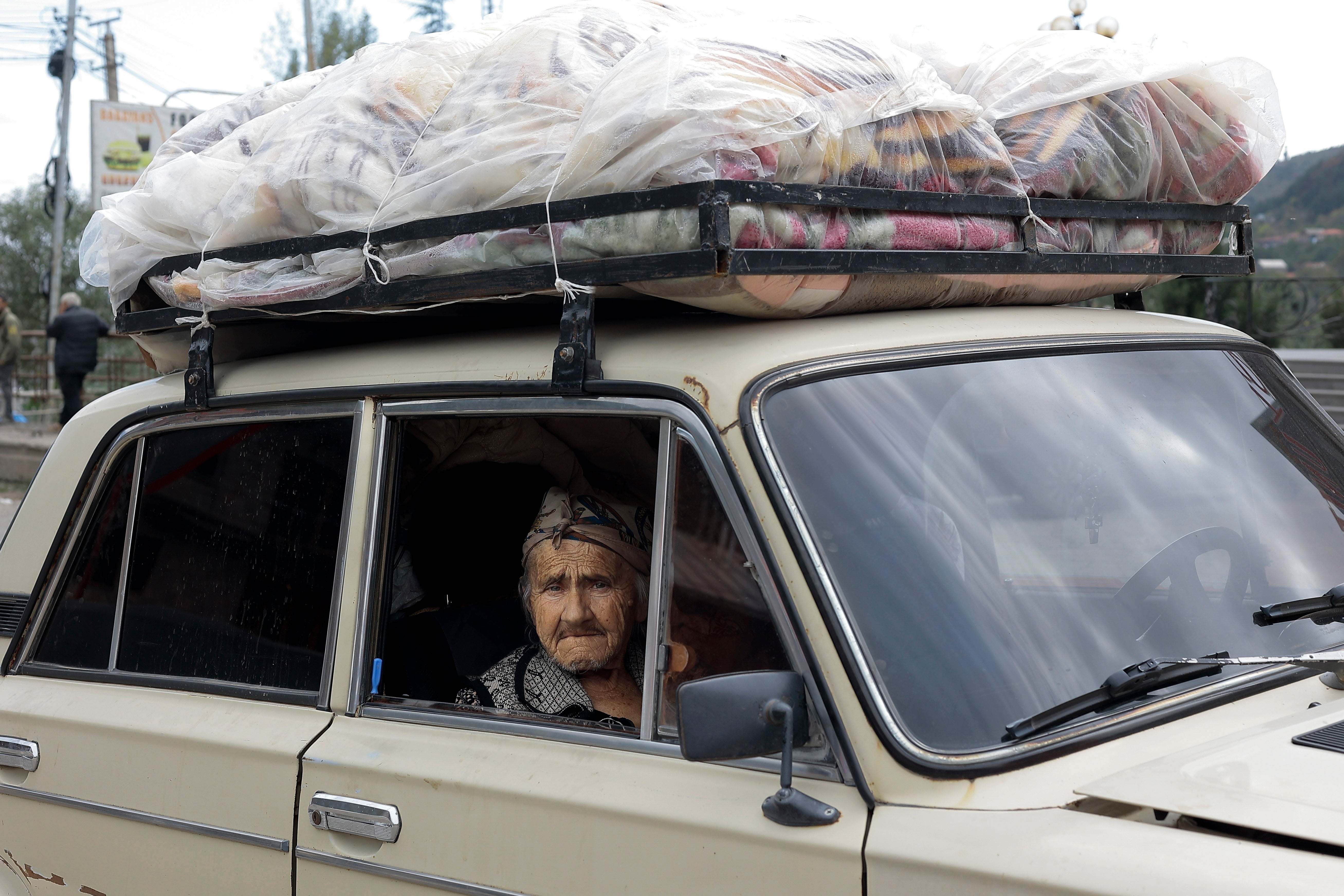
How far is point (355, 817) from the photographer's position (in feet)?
7.11

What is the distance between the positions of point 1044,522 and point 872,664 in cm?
45

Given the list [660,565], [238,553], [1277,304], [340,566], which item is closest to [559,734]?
[660,565]

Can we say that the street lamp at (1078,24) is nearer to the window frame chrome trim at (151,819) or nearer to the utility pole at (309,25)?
the window frame chrome trim at (151,819)

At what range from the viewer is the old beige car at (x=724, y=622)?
1702 mm

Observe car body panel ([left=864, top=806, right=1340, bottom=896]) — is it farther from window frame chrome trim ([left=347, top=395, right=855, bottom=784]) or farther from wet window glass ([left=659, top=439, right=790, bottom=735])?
wet window glass ([left=659, top=439, right=790, bottom=735])

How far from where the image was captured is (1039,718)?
5.82ft

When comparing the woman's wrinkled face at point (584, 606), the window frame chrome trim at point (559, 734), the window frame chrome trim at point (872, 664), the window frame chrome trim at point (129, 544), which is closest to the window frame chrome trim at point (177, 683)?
the window frame chrome trim at point (129, 544)

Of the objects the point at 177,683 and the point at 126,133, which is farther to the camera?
the point at 126,133

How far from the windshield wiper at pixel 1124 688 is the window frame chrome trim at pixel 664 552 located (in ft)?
0.87

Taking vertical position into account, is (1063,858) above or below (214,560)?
below

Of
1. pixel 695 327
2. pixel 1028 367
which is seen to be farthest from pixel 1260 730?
pixel 695 327

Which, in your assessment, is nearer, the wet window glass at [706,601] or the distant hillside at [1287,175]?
the wet window glass at [706,601]

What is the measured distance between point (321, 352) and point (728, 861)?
1535 mm

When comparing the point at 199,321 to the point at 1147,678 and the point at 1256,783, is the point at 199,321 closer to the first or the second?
the point at 1147,678
